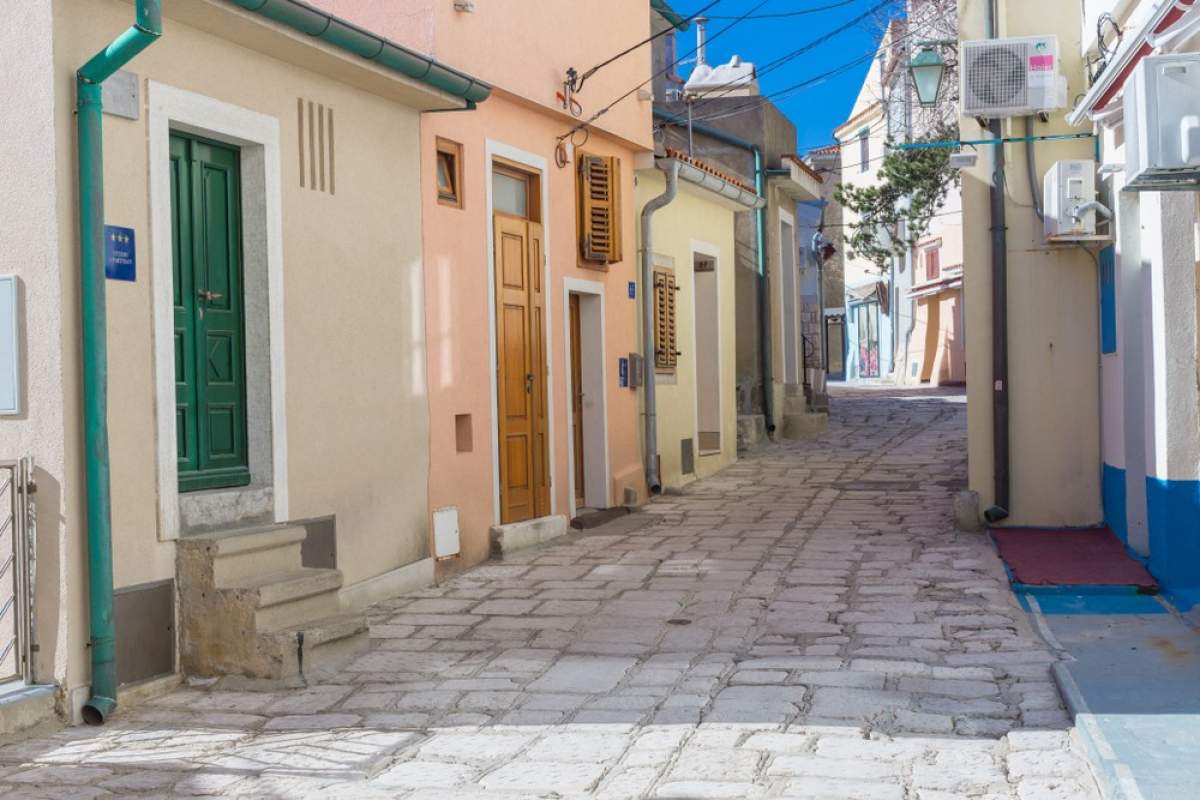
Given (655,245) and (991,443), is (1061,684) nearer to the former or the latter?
(991,443)

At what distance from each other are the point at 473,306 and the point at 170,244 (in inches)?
150

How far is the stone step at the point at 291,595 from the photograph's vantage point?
6.96 metres

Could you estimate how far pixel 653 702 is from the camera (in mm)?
6340

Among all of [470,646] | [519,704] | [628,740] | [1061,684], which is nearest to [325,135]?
[470,646]

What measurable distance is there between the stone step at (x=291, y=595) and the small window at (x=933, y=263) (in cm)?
2804

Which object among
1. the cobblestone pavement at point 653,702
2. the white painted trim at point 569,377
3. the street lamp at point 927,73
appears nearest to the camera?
the cobblestone pavement at point 653,702

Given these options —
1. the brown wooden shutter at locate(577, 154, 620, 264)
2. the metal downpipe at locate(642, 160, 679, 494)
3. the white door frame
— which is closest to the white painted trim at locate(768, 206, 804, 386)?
the white door frame

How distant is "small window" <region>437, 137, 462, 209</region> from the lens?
10.5 meters

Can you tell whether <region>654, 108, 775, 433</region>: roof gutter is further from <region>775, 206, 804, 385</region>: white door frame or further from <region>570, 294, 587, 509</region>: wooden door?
<region>570, 294, 587, 509</region>: wooden door

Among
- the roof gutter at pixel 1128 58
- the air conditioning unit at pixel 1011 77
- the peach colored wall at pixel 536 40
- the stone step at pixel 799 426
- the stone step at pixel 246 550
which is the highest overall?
the peach colored wall at pixel 536 40

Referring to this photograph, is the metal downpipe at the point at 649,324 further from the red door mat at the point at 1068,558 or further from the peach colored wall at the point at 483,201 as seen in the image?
the red door mat at the point at 1068,558

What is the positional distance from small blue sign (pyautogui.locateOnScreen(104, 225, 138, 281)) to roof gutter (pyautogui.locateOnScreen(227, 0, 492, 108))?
1.36 meters

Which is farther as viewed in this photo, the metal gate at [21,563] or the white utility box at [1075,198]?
the white utility box at [1075,198]

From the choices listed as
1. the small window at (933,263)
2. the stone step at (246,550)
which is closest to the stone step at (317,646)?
the stone step at (246,550)
